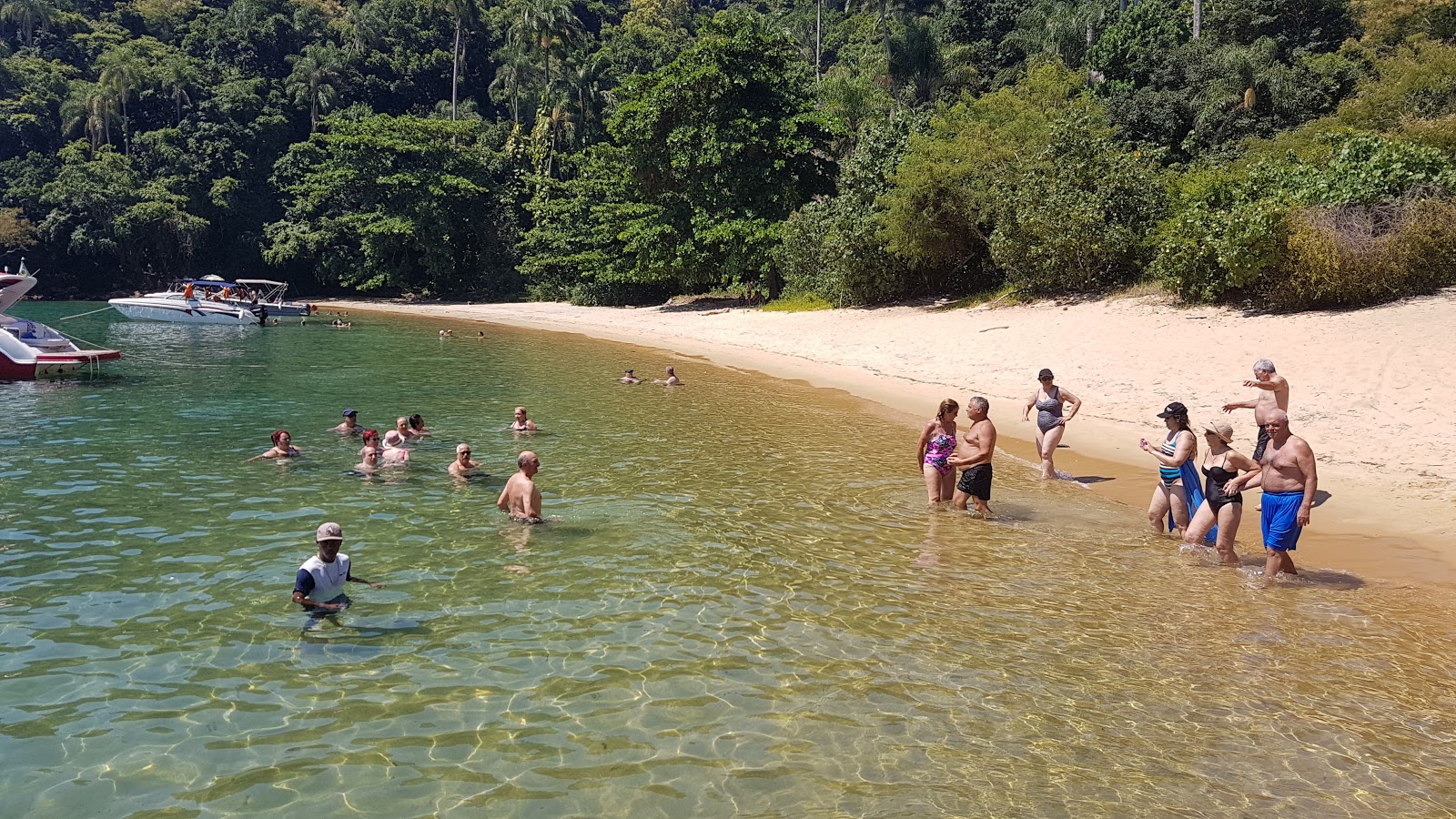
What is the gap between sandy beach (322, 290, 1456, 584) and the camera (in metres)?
11.2

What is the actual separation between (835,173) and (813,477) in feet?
119

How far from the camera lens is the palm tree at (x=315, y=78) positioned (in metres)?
74.0

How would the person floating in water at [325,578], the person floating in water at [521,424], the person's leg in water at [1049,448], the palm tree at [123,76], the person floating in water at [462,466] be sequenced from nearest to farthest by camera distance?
the person floating in water at [325,578] < the person floating in water at [462,466] < the person's leg in water at [1049,448] < the person floating in water at [521,424] < the palm tree at [123,76]

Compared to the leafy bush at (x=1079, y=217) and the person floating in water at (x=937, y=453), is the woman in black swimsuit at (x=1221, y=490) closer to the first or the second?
the person floating in water at (x=937, y=453)

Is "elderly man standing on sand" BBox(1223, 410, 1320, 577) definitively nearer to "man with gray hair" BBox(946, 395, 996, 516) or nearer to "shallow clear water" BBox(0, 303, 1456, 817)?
"shallow clear water" BBox(0, 303, 1456, 817)

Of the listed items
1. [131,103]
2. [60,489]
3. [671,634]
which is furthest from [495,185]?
[671,634]

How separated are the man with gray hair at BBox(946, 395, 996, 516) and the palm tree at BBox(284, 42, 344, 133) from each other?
246ft

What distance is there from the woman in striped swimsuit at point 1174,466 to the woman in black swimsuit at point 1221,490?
34 cm

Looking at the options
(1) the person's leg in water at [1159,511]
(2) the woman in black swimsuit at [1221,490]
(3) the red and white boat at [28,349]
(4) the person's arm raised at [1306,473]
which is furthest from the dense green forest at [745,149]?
(3) the red and white boat at [28,349]

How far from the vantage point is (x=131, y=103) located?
7256 cm

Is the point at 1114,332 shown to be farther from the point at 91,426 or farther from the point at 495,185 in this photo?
the point at 495,185

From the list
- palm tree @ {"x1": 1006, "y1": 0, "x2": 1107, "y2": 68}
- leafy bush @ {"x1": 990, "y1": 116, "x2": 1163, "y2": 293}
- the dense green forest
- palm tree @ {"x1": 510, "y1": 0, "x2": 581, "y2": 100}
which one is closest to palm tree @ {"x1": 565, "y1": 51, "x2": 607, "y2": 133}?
the dense green forest

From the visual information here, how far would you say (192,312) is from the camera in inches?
1780

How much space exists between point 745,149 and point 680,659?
4012cm
